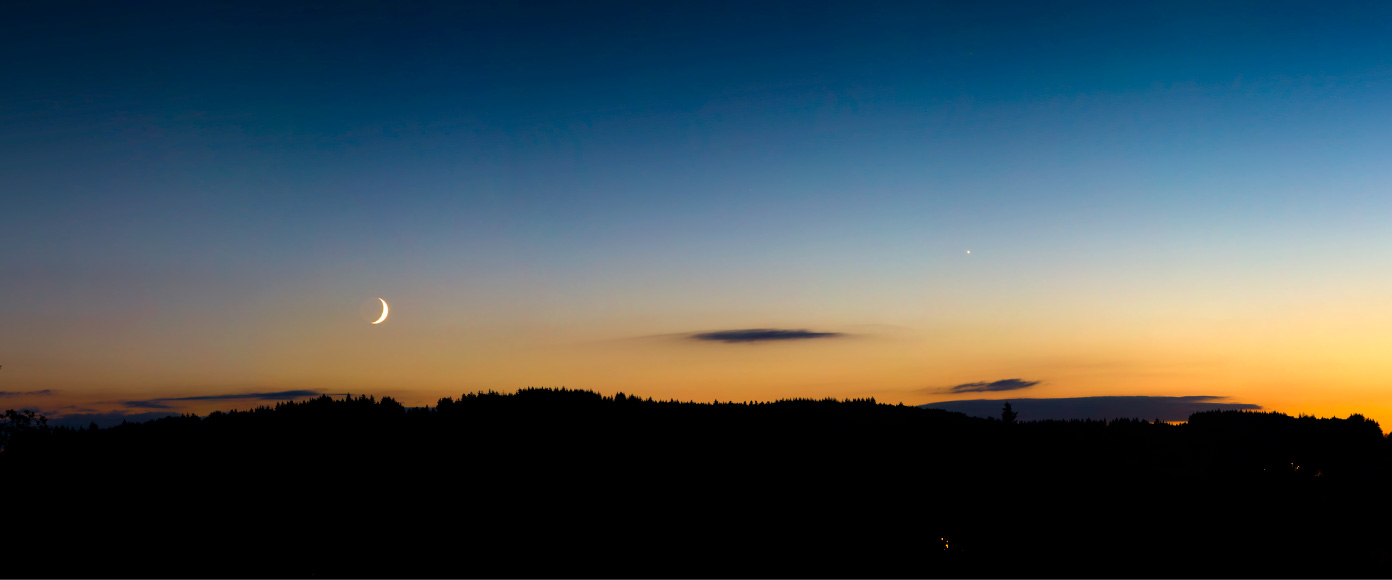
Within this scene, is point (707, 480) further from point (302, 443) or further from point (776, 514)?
point (302, 443)

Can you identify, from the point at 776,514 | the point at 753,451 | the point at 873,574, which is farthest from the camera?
the point at 753,451

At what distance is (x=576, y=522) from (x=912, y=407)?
14.9 m

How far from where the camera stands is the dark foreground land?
1820cm

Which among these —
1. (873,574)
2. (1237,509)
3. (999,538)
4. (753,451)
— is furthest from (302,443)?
(1237,509)

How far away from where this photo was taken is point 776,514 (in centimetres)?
2034

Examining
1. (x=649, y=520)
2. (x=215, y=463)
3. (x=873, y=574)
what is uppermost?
(x=215, y=463)

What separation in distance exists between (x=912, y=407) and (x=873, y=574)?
11.4 m

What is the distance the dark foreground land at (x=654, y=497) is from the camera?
59.7 feet

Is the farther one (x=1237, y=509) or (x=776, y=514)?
(x=1237, y=509)

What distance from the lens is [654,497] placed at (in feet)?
67.2

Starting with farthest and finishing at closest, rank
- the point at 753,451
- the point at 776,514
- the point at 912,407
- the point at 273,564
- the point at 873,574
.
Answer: the point at 912,407, the point at 753,451, the point at 776,514, the point at 873,574, the point at 273,564

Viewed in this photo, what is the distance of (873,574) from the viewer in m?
18.9

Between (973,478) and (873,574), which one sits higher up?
(973,478)

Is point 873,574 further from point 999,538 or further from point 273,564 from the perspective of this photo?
point 273,564
